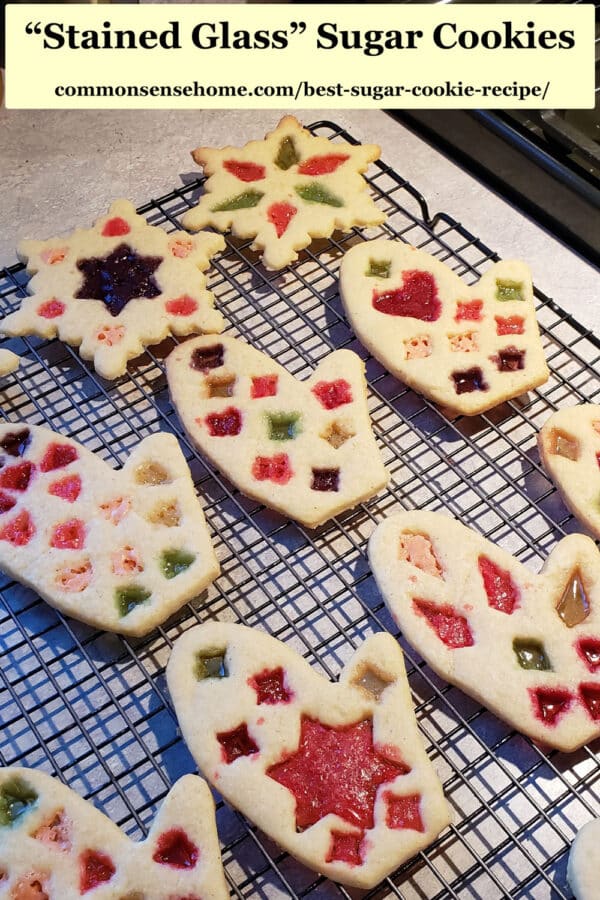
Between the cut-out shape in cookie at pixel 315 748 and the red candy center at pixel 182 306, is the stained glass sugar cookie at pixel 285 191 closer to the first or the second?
the red candy center at pixel 182 306

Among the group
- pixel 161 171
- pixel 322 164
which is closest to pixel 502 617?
pixel 322 164

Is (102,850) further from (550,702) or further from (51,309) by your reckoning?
(51,309)

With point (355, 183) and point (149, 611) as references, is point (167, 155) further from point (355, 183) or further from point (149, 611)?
point (149, 611)

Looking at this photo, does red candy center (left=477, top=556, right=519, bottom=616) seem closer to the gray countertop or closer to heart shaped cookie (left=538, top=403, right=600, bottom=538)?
heart shaped cookie (left=538, top=403, right=600, bottom=538)

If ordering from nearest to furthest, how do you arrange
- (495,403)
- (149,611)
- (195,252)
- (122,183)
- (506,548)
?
1. (149,611)
2. (506,548)
3. (495,403)
4. (195,252)
5. (122,183)

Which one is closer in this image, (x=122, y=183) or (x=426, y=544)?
(x=426, y=544)

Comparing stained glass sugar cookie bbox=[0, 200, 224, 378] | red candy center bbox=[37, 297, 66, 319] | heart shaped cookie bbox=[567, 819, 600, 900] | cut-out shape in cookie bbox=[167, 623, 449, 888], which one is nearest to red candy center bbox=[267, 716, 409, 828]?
cut-out shape in cookie bbox=[167, 623, 449, 888]

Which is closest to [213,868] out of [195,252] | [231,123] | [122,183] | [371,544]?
[371,544]
